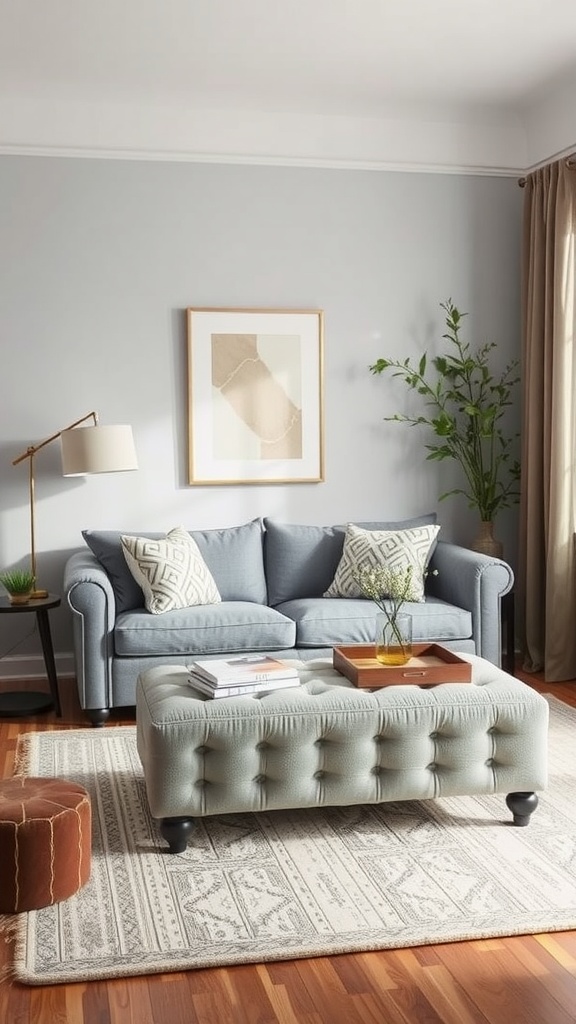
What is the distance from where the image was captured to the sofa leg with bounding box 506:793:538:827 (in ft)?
11.1

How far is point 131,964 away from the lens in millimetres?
2523

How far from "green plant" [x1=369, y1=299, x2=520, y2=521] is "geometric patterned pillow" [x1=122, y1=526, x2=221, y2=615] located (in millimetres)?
1506

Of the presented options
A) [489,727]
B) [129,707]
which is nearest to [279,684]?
[489,727]

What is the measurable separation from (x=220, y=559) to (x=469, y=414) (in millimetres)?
1571

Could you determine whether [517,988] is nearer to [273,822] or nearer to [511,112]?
[273,822]

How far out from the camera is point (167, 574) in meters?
4.82

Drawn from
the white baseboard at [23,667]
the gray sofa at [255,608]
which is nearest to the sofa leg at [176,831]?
the gray sofa at [255,608]

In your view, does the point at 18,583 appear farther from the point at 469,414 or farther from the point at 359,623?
the point at 469,414

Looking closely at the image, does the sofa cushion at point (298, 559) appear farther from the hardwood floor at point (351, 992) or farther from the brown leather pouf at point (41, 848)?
the hardwood floor at point (351, 992)

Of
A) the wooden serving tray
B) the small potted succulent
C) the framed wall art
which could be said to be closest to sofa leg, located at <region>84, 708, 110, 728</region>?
the small potted succulent

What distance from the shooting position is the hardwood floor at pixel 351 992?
233 cm

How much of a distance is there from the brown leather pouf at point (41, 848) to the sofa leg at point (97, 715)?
167 centimetres

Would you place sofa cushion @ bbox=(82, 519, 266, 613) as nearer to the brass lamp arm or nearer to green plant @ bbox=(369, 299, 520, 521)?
the brass lamp arm

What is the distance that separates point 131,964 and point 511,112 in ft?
15.8
